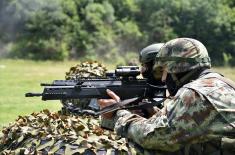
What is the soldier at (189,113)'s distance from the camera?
3.78 metres

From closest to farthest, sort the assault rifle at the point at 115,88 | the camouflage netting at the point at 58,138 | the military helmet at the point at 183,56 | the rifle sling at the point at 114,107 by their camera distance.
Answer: the military helmet at the point at 183,56
the rifle sling at the point at 114,107
the camouflage netting at the point at 58,138
the assault rifle at the point at 115,88

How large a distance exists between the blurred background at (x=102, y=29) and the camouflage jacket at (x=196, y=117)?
108 feet

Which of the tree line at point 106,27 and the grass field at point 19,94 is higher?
the tree line at point 106,27

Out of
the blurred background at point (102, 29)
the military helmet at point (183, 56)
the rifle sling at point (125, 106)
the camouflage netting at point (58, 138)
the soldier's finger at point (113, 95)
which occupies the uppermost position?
the blurred background at point (102, 29)

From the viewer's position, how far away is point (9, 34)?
43.3 metres

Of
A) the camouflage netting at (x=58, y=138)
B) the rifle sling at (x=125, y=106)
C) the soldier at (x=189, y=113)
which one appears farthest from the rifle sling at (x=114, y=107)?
A: the camouflage netting at (x=58, y=138)

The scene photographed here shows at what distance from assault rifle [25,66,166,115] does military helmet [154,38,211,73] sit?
832 millimetres

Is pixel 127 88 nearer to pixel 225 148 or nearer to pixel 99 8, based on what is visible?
pixel 225 148

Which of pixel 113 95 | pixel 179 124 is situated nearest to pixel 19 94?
pixel 113 95

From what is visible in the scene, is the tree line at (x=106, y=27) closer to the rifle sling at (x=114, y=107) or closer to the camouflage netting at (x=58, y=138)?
the camouflage netting at (x=58, y=138)

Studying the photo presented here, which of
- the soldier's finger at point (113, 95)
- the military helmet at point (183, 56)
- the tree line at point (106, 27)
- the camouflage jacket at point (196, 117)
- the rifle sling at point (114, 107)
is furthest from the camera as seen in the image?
→ the tree line at point (106, 27)

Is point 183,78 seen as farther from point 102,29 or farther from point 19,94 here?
point 102,29

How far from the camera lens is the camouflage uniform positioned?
3781mm

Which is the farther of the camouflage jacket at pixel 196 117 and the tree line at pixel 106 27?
the tree line at pixel 106 27
